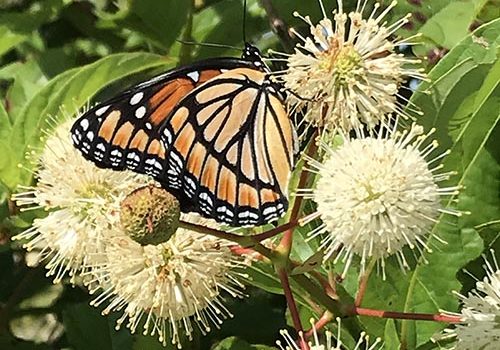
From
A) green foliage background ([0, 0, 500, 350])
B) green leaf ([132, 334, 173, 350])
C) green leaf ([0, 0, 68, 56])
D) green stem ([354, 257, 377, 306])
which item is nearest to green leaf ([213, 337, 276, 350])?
green foliage background ([0, 0, 500, 350])

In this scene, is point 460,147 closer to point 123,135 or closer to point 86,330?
point 123,135

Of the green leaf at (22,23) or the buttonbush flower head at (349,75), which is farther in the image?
the green leaf at (22,23)

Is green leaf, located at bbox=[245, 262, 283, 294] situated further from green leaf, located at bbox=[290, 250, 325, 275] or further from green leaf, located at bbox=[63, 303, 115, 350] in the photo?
green leaf, located at bbox=[63, 303, 115, 350]

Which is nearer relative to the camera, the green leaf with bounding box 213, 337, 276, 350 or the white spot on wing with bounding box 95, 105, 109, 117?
the white spot on wing with bounding box 95, 105, 109, 117

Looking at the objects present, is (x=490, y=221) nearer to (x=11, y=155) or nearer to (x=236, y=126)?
(x=236, y=126)

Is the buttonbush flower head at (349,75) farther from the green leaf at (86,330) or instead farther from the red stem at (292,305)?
the green leaf at (86,330)

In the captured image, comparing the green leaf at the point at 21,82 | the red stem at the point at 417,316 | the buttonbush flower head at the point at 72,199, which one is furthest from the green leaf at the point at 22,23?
the red stem at the point at 417,316
